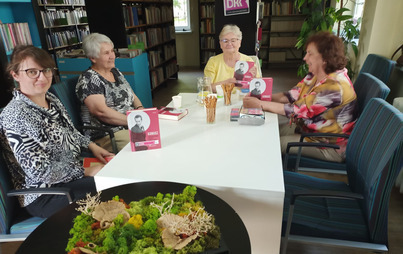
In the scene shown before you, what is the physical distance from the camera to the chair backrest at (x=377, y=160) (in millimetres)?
1108

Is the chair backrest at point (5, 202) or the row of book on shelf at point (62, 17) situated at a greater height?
the row of book on shelf at point (62, 17)

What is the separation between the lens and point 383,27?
2875 mm

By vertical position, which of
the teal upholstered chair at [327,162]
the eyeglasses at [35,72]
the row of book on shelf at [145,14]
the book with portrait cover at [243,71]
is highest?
the row of book on shelf at [145,14]

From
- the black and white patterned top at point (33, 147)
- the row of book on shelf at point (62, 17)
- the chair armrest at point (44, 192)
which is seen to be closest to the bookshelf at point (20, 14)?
the row of book on shelf at point (62, 17)

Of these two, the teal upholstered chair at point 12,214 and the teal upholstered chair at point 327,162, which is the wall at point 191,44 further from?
the teal upholstered chair at point 12,214

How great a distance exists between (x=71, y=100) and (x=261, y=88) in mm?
1473

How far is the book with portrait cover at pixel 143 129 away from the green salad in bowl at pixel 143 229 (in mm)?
527

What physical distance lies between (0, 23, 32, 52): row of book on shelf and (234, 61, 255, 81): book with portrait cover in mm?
2878

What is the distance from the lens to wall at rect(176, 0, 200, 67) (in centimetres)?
754

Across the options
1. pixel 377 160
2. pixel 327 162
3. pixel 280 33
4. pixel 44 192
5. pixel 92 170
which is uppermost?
pixel 280 33

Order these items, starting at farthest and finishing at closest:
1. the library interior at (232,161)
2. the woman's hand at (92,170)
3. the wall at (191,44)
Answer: the wall at (191,44)
the woman's hand at (92,170)
the library interior at (232,161)

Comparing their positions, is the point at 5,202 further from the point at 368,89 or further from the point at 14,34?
the point at 14,34

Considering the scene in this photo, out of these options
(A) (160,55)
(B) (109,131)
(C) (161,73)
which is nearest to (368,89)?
(B) (109,131)

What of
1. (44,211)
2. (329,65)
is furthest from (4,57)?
(329,65)
